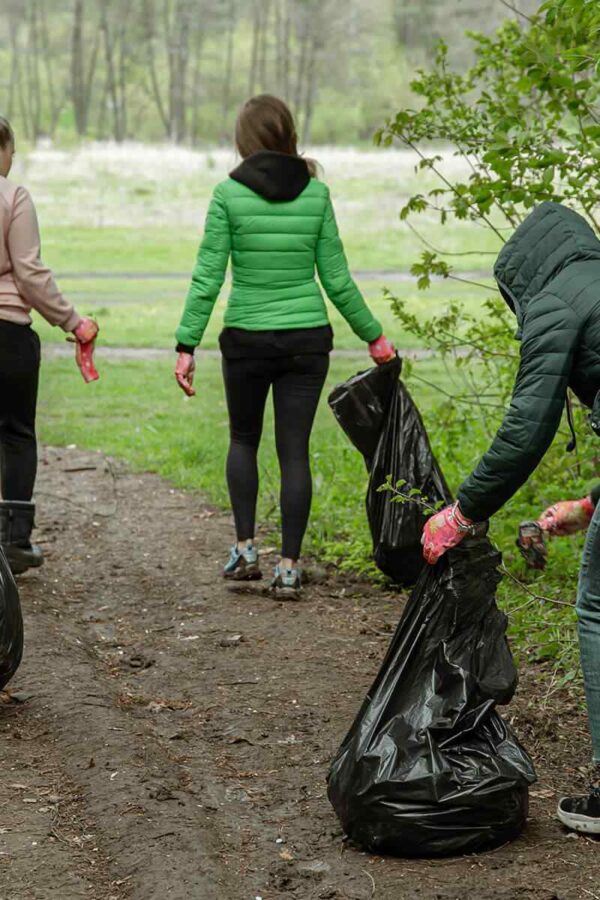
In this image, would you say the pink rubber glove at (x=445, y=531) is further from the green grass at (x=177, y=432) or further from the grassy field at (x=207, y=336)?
the green grass at (x=177, y=432)

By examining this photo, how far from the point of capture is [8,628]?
4.45 m

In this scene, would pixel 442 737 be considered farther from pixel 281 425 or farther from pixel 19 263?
pixel 19 263

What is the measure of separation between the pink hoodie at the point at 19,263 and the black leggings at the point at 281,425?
36.1 inches

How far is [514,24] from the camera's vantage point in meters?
6.19

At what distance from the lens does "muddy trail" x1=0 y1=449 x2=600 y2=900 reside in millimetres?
3404

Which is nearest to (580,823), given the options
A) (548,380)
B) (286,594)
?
(548,380)

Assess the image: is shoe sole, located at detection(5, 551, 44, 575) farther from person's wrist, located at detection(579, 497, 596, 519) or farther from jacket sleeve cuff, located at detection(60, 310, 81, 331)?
person's wrist, located at detection(579, 497, 596, 519)

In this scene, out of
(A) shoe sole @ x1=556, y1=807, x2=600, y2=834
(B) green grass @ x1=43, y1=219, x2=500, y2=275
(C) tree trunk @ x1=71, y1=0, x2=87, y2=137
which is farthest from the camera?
(C) tree trunk @ x1=71, y1=0, x2=87, y2=137

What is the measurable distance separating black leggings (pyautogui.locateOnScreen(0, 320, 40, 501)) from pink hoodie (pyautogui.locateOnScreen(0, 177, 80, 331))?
0.10 metres

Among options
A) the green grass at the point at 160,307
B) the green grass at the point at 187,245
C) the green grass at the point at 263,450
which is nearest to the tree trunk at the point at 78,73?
the green grass at the point at 187,245

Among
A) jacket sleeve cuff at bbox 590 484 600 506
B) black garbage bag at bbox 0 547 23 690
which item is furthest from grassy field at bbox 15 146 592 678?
black garbage bag at bbox 0 547 23 690

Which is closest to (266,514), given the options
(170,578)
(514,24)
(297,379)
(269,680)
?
(170,578)

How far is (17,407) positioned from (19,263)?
0.67 m

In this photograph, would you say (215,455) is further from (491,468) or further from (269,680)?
(491,468)
